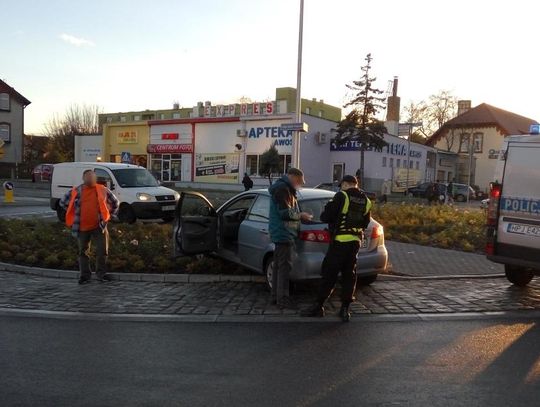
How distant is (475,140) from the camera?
61.6m

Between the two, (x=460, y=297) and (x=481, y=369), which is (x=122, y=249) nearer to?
(x=460, y=297)

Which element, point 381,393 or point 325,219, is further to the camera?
point 325,219

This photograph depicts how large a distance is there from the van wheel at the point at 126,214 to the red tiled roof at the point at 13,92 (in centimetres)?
5418

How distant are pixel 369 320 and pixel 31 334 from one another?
391cm

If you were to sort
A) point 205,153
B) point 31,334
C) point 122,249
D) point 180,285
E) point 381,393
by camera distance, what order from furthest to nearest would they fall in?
point 205,153 < point 122,249 < point 180,285 < point 31,334 < point 381,393

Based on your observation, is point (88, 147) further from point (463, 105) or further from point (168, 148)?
point (463, 105)

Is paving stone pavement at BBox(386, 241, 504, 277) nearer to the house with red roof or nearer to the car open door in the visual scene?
the car open door

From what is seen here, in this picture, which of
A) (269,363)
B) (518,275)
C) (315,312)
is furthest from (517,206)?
→ (269,363)

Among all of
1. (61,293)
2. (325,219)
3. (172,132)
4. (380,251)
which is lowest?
(61,293)

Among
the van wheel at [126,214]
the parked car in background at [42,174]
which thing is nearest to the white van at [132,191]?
the van wheel at [126,214]

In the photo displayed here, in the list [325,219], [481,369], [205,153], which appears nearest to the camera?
[481,369]

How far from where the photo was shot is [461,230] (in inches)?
562

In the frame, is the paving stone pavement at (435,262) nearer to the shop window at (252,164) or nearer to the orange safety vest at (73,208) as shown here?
the orange safety vest at (73,208)

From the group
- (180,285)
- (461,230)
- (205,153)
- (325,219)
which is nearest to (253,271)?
(180,285)
